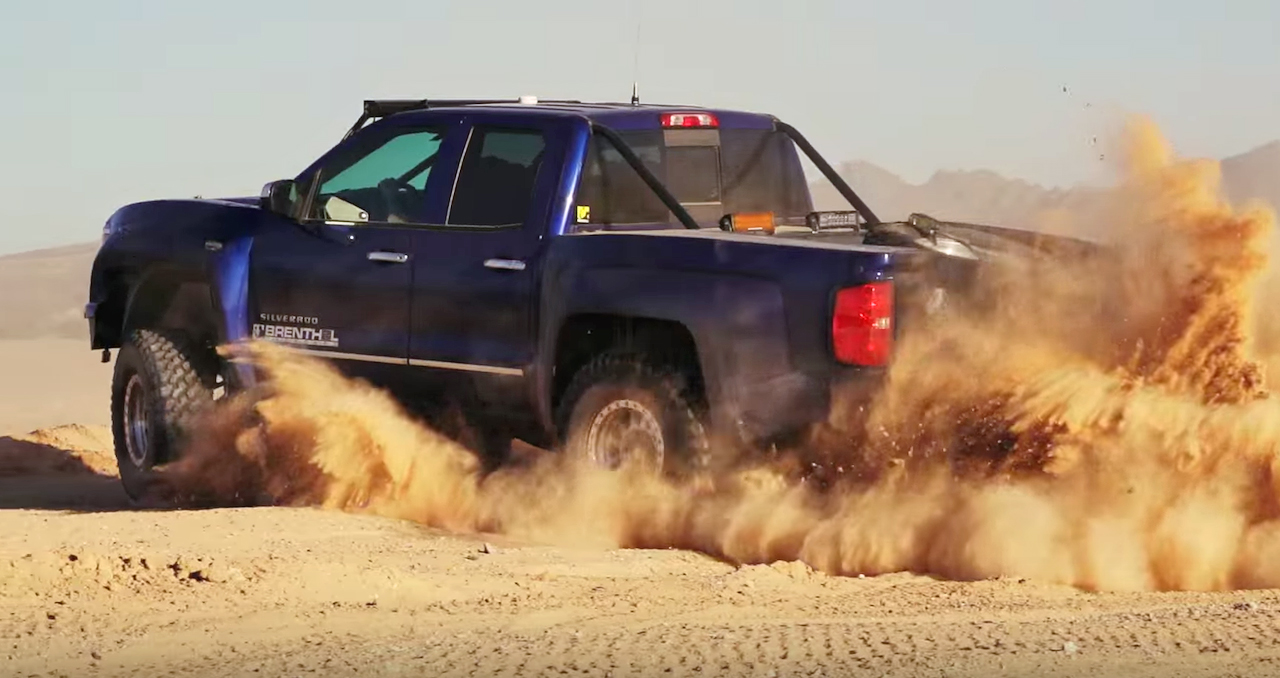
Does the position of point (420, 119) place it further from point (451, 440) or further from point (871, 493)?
point (871, 493)

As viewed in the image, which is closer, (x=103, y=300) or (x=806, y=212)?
(x=806, y=212)

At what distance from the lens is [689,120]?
32.0ft

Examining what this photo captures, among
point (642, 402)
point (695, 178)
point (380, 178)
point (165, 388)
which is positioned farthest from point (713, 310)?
point (165, 388)

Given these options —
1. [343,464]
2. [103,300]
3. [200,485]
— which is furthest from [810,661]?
[103,300]


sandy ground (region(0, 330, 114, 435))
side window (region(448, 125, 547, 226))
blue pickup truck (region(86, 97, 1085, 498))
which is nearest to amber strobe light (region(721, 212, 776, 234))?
blue pickup truck (region(86, 97, 1085, 498))

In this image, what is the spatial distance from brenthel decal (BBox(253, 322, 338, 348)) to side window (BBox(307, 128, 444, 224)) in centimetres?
54

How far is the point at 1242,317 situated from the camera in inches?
305

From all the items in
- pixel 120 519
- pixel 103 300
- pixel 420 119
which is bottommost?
pixel 120 519

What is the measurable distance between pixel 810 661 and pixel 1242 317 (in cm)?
261

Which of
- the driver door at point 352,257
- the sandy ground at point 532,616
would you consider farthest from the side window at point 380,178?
the sandy ground at point 532,616

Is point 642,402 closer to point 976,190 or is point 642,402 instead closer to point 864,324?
point 864,324

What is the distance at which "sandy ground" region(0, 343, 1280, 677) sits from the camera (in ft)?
19.9

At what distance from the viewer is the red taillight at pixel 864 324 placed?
7.95 meters

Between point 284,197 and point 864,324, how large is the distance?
348 centimetres
